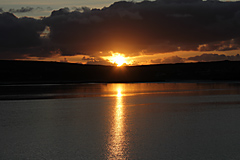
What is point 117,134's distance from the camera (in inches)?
456

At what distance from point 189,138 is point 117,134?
9.31 ft

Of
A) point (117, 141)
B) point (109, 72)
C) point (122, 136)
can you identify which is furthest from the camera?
point (109, 72)

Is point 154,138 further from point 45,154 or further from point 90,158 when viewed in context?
point 45,154

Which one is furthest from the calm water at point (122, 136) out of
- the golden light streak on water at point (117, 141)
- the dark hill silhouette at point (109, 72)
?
the dark hill silhouette at point (109, 72)

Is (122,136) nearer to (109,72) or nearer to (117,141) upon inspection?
(117,141)

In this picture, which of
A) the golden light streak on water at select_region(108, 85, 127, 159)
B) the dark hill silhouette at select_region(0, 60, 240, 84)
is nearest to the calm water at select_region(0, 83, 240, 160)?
the golden light streak on water at select_region(108, 85, 127, 159)

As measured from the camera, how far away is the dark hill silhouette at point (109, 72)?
408ft

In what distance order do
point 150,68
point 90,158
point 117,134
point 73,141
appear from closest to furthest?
point 90,158
point 73,141
point 117,134
point 150,68

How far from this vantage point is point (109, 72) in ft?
495

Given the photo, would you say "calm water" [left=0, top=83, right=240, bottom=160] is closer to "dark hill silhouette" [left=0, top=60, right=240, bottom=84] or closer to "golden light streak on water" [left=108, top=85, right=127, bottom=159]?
"golden light streak on water" [left=108, top=85, right=127, bottom=159]

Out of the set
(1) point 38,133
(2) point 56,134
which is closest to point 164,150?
(2) point 56,134

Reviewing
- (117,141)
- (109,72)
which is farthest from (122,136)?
(109,72)

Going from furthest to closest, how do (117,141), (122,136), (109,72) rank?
(109,72) < (122,136) < (117,141)

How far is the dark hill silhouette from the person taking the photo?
4891 inches
